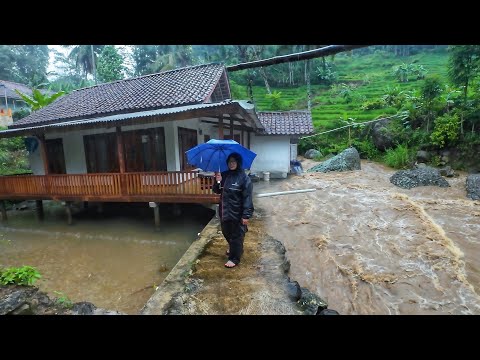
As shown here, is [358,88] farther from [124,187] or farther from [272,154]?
[124,187]

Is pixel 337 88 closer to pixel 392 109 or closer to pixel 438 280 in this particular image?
pixel 392 109

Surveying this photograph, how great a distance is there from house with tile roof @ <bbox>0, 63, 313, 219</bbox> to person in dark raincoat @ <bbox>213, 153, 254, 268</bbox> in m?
3.70

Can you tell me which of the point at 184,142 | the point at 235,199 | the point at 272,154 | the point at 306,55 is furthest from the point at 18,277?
the point at 272,154

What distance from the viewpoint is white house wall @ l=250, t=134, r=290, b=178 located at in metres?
13.8

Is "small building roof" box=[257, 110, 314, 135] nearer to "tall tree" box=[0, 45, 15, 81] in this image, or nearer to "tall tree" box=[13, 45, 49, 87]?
"tall tree" box=[13, 45, 49, 87]

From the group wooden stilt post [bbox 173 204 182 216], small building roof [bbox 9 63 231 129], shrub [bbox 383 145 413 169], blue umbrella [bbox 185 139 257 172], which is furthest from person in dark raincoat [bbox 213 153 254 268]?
shrub [bbox 383 145 413 169]

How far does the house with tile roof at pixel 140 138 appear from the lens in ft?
27.5

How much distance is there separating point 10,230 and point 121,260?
657cm

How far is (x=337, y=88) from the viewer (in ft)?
110

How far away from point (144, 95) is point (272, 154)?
664 cm

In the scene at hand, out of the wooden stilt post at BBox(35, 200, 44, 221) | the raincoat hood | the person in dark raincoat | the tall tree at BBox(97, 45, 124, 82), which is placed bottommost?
the wooden stilt post at BBox(35, 200, 44, 221)

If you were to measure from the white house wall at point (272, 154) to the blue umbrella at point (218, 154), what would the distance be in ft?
30.1

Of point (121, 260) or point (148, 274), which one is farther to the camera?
point (121, 260)
